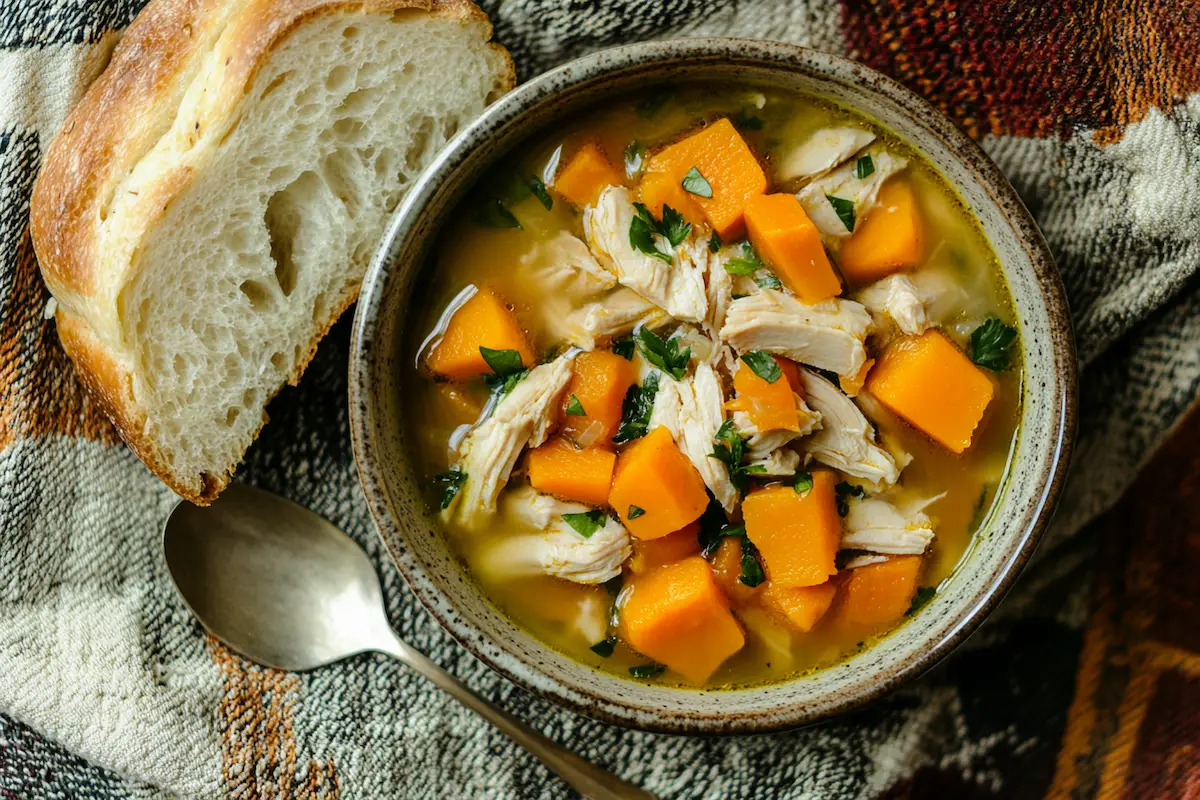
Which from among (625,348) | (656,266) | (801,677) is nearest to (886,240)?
(656,266)

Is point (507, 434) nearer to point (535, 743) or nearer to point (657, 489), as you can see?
point (657, 489)

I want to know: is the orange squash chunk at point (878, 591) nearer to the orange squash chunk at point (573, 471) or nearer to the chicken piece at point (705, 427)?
the chicken piece at point (705, 427)

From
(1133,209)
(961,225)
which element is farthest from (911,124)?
(1133,209)

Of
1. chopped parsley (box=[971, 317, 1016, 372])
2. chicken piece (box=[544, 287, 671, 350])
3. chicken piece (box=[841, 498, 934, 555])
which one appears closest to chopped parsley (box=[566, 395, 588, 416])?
chicken piece (box=[544, 287, 671, 350])

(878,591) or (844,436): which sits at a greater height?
(844,436)

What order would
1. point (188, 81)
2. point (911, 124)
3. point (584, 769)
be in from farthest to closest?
1. point (584, 769)
2. point (188, 81)
3. point (911, 124)

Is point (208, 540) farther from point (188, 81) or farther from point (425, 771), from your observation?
point (188, 81)
